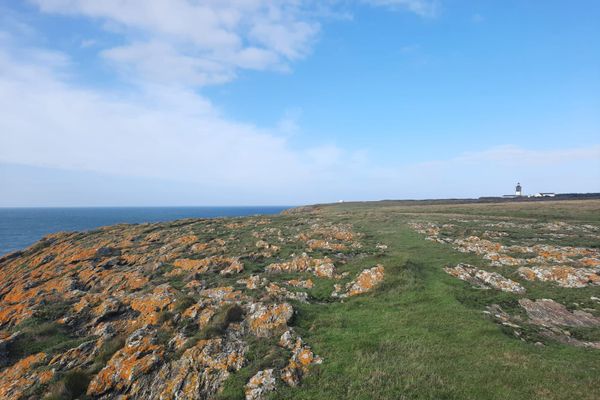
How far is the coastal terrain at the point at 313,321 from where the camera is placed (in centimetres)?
1335

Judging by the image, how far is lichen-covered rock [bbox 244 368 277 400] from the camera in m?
12.9

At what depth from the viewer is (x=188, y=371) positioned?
578 inches

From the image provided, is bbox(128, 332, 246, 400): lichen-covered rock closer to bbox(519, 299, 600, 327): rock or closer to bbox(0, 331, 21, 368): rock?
bbox(0, 331, 21, 368): rock

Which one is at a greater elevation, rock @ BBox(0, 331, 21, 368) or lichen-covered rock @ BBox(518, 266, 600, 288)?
lichen-covered rock @ BBox(518, 266, 600, 288)

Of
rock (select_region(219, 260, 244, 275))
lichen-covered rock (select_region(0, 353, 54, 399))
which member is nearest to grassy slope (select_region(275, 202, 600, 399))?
rock (select_region(219, 260, 244, 275))

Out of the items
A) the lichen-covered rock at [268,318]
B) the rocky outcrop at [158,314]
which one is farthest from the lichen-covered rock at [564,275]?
the lichen-covered rock at [268,318]

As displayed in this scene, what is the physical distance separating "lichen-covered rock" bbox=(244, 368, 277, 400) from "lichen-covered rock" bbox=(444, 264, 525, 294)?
675 inches

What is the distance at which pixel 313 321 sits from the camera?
18.8 m

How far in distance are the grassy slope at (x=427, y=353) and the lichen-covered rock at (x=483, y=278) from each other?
5.40 ft

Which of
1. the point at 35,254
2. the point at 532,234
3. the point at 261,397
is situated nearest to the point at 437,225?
the point at 532,234

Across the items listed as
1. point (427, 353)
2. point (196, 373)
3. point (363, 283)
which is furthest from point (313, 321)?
point (196, 373)

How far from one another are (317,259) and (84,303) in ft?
62.0

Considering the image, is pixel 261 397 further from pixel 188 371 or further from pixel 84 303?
pixel 84 303

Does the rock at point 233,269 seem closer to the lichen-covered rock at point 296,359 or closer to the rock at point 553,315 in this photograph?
the lichen-covered rock at point 296,359
